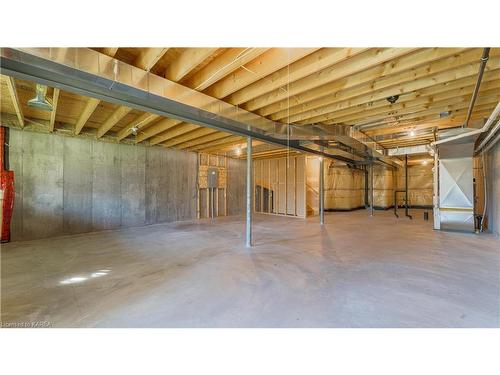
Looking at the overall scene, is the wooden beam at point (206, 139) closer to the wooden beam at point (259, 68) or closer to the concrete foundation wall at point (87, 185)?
the concrete foundation wall at point (87, 185)

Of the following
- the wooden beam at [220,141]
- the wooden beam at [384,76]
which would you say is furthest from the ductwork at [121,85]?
the wooden beam at [220,141]

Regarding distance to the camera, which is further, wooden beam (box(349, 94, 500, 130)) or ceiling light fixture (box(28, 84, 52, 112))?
wooden beam (box(349, 94, 500, 130))

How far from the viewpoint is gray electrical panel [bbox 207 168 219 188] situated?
769 cm

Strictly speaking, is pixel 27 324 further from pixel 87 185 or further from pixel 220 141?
pixel 220 141

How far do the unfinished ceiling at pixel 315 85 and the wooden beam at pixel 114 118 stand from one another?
44 millimetres

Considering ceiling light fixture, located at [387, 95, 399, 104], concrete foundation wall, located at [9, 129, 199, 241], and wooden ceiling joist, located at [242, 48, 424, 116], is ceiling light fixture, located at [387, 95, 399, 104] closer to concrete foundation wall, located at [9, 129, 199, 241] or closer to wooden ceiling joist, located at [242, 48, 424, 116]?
wooden ceiling joist, located at [242, 48, 424, 116]

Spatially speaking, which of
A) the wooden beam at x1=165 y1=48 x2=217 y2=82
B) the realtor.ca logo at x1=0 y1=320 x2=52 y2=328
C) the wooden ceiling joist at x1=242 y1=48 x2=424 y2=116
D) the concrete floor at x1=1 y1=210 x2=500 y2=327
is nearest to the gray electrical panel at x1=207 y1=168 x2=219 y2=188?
the concrete floor at x1=1 y1=210 x2=500 y2=327

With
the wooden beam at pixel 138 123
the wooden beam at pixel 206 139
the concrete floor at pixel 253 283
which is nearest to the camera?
the concrete floor at pixel 253 283

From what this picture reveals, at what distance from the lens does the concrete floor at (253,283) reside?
64.4 inches

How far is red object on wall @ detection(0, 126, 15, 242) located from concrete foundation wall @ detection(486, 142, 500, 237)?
9.99 metres

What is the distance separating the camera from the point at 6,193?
3.98 meters

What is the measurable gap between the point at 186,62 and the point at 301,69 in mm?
1273
